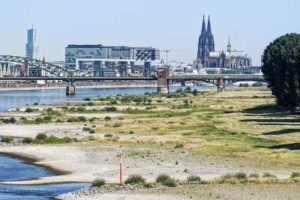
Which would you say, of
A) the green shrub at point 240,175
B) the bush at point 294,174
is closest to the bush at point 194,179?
the green shrub at point 240,175

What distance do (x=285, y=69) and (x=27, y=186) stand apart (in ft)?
242

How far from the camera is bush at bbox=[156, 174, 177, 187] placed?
142 feet

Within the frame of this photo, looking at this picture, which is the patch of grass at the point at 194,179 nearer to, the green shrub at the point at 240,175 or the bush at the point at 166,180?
the bush at the point at 166,180

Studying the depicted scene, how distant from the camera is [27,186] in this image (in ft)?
149

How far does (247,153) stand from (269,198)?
20.0 meters

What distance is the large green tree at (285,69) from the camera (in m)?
101

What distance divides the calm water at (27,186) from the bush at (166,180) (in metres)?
4.39

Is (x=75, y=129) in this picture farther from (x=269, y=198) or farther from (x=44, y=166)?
(x=269, y=198)

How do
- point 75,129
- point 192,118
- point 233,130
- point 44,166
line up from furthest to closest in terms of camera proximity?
point 192,118, point 75,129, point 233,130, point 44,166

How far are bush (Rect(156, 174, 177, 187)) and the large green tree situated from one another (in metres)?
53.9

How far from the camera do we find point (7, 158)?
196 feet

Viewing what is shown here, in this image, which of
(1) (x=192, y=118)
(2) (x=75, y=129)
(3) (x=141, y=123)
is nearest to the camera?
(2) (x=75, y=129)

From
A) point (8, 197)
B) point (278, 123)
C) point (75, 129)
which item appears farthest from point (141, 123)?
point (8, 197)

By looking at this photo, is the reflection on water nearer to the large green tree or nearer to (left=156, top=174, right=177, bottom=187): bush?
(left=156, top=174, right=177, bottom=187): bush
